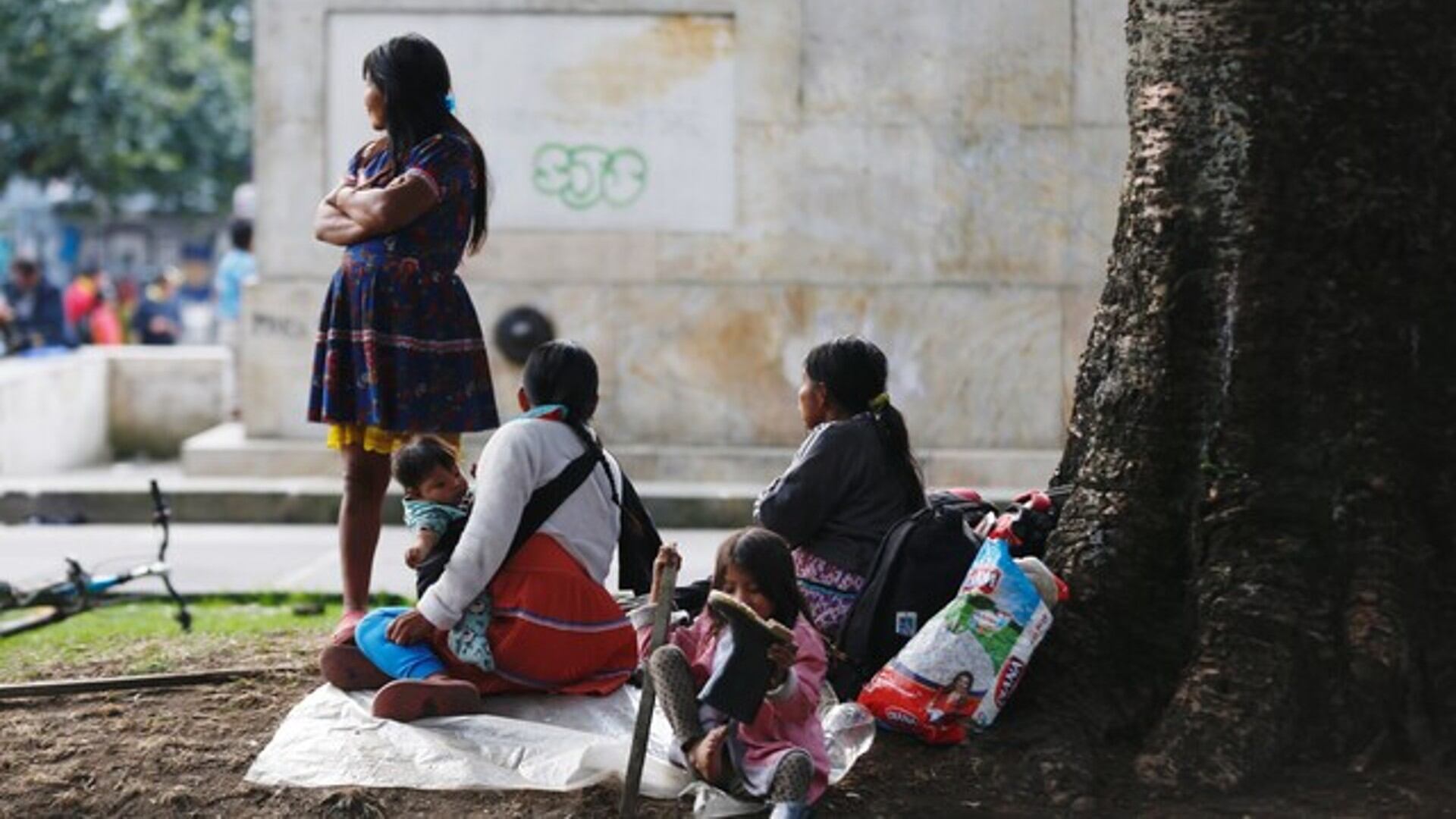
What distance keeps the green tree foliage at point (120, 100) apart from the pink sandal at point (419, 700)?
3106 centimetres

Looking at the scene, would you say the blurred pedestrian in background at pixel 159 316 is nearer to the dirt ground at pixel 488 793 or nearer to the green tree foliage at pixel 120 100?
the green tree foliage at pixel 120 100

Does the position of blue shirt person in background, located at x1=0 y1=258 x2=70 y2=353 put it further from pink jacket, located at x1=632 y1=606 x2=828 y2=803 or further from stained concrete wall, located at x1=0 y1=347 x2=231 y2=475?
pink jacket, located at x1=632 y1=606 x2=828 y2=803

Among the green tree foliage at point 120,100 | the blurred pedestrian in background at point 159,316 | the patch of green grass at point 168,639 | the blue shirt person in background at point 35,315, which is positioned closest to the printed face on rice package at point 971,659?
the patch of green grass at point 168,639

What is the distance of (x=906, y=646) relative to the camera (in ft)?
18.0

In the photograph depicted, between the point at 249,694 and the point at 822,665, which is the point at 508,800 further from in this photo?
the point at 249,694

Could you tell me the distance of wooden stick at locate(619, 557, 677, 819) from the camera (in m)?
4.94

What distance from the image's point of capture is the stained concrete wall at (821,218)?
1259 cm


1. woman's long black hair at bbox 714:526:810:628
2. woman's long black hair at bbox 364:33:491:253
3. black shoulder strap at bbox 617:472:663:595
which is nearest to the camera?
woman's long black hair at bbox 714:526:810:628

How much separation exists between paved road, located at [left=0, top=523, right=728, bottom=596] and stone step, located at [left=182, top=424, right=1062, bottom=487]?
662 millimetres

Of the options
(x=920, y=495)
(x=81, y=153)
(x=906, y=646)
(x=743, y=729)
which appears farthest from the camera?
Answer: (x=81, y=153)

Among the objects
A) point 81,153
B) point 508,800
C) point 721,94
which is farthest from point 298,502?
point 81,153

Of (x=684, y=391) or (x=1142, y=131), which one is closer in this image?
(x=1142, y=131)

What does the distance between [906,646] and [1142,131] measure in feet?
4.83

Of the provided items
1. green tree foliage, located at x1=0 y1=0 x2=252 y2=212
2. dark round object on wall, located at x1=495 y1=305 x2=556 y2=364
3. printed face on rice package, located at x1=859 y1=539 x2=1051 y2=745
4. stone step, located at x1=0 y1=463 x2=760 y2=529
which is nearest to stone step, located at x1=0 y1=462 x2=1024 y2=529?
stone step, located at x1=0 y1=463 x2=760 y2=529
